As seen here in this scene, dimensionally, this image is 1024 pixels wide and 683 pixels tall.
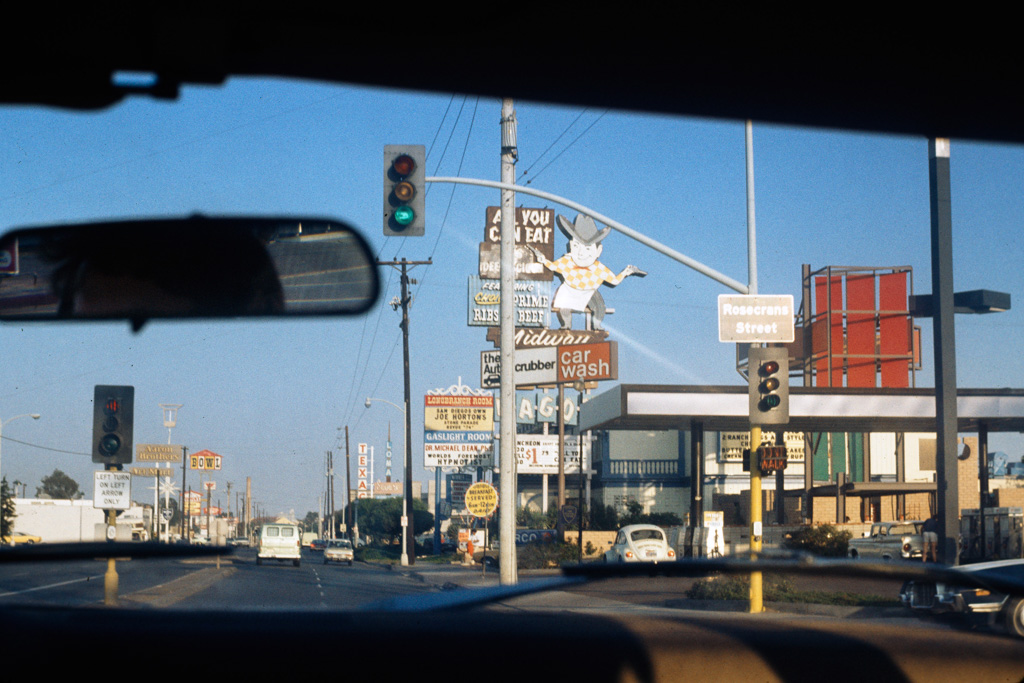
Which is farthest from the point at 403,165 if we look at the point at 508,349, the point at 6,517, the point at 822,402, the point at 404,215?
the point at 822,402

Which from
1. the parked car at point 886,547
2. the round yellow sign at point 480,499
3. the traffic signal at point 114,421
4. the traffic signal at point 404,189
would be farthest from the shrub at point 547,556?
the traffic signal at point 114,421

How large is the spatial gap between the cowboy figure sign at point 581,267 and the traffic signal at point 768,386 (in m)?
26.0

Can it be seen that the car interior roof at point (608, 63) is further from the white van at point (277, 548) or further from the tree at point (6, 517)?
the tree at point (6, 517)

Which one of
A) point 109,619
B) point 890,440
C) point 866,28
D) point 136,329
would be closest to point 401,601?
point 109,619

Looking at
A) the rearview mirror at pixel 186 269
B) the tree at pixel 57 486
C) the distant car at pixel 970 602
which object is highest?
the rearview mirror at pixel 186 269

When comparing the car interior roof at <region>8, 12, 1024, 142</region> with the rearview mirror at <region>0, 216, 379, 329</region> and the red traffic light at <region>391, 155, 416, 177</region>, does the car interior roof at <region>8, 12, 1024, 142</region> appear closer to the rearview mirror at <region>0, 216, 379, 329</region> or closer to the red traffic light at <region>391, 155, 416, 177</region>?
the rearview mirror at <region>0, 216, 379, 329</region>

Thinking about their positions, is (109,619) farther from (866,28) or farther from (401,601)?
(866,28)

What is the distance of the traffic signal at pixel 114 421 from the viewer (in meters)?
3.59

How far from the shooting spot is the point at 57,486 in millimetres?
4230

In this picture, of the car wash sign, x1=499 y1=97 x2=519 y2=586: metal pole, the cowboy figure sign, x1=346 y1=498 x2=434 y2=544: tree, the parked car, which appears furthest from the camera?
x1=346 y1=498 x2=434 y2=544: tree

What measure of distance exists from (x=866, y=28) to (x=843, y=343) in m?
36.1

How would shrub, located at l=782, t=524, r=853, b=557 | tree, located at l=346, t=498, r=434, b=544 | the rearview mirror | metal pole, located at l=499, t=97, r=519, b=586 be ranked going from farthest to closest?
tree, located at l=346, t=498, r=434, b=544, shrub, located at l=782, t=524, r=853, b=557, metal pole, located at l=499, t=97, r=519, b=586, the rearview mirror

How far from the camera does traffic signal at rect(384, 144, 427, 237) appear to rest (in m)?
12.4

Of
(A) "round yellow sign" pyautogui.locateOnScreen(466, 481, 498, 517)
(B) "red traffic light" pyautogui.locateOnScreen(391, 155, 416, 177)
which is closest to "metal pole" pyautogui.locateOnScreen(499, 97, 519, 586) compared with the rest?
(B) "red traffic light" pyautogui.locateOnScreen(391, 155, 416, 177)
